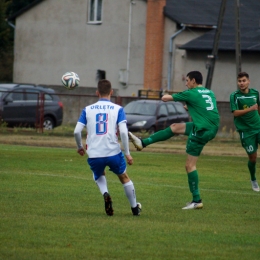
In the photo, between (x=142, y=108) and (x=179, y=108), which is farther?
(x=179, y=108)

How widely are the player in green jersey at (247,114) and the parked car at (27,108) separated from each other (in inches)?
733

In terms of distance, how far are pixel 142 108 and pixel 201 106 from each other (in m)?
20.4

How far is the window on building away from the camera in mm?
47125

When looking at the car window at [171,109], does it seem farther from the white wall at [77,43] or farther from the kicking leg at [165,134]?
the kicking leg at [165,134]

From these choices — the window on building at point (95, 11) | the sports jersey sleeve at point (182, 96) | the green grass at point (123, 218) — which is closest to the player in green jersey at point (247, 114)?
A: the green grass at point (123, 218)

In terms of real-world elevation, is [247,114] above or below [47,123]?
above

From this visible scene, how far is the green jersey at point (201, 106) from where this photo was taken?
11.2 m

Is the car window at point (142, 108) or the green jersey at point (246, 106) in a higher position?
the green jersey at point (246, 106)

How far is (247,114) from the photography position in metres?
13.7

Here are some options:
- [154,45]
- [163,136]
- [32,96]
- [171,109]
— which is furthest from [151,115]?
[163,136]

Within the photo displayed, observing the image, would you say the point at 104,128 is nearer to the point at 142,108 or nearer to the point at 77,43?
the point at 142,108

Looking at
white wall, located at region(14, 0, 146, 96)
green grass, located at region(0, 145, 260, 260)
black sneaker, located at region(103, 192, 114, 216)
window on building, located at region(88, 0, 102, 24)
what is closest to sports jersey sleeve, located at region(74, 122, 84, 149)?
black sneaker, located at region(103, 192, 114, 216)

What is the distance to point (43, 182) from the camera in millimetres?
14234

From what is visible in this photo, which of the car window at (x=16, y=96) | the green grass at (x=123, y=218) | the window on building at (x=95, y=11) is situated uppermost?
the window on building at (x=95, y=11)
